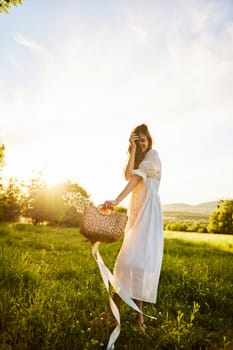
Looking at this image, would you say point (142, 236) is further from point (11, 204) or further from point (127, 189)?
point (11, 204)

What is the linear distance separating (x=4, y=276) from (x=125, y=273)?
77.6 inches

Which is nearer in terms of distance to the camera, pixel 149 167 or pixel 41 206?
pixel 149 167

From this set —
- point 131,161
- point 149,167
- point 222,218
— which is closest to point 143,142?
point 131,161

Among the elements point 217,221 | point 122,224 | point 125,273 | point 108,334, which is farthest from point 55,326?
point 217,221

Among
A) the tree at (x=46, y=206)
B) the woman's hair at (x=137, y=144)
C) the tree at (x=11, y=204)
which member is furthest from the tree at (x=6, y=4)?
the tree at (x=46, y=206)

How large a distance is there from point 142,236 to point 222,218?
1375 cm

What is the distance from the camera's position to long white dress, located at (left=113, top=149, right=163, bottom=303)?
410cm

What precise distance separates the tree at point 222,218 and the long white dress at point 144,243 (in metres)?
13.4

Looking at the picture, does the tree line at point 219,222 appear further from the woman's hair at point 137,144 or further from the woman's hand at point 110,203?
the woman's hand at point 110,203

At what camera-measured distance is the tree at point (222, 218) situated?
16.9 m

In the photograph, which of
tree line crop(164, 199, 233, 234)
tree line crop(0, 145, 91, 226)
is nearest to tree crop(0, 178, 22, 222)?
tree line crop(0, 145, 91, 226)

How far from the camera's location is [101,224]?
3.89 m

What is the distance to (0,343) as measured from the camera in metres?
3.43

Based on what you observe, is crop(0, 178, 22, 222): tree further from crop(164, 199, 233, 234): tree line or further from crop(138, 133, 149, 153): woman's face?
crop(138, 133, 149, 153): woman's face
